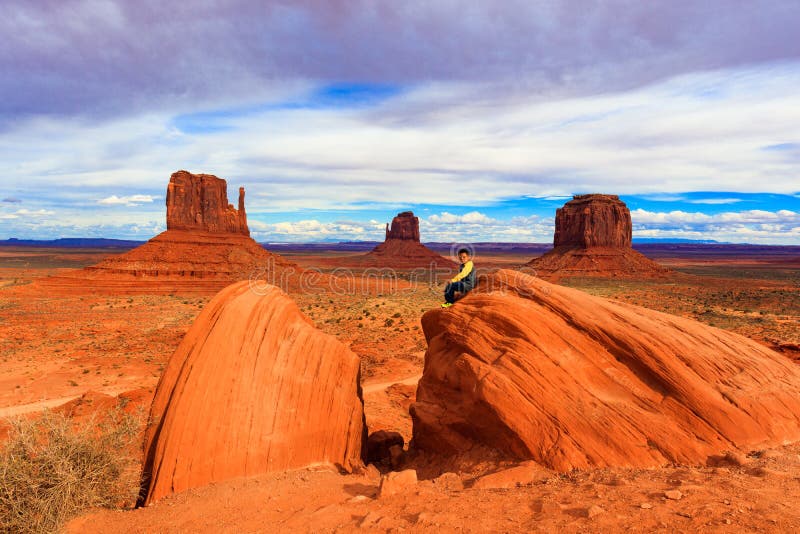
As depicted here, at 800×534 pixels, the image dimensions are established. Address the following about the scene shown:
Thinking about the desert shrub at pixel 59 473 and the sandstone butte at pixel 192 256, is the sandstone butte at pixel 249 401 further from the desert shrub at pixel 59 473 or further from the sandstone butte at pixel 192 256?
the sandstone butte at pixel 192 256

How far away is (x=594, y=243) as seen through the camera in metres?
90.6

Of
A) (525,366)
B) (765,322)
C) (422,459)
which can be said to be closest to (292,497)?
(422,459)

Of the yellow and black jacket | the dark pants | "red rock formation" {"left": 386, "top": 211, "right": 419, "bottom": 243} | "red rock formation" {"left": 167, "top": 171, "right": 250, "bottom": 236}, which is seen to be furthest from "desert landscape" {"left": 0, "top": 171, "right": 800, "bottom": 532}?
"red rock formation" {"left": 386, "top": 211, "right": 419, "bottom": 243}

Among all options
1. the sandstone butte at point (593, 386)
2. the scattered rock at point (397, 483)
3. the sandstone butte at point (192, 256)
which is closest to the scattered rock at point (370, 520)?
the scattered rock at point (397, 483)

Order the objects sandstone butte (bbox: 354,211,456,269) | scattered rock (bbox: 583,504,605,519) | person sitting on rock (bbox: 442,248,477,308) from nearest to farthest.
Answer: scattered rock (bbox: 583,504,605,519), person sitting on rock (bbox: 442,248,477,308), sandstone butte (bbox: 354,211,456,269)

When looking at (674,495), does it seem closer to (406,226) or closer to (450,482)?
(450,482)

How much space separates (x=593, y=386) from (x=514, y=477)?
2.09 metres

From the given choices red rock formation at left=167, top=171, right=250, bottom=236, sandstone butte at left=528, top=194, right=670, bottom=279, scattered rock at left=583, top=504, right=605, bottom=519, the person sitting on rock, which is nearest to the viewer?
scattered rock at left=583, top=504, right=605, bottom=519

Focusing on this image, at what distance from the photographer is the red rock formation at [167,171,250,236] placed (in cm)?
6906

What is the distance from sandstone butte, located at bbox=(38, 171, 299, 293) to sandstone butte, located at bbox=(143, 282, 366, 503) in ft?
171

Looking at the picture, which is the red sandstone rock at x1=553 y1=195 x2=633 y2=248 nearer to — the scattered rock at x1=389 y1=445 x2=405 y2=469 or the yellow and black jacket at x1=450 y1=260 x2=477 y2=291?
the yellow and black jacket at x1=450 y1=260 x2=477 y2=291

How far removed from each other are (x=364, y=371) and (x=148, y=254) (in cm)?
5345

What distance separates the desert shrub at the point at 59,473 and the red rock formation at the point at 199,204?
68.5 meters

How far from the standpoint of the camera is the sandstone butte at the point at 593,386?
661cm
